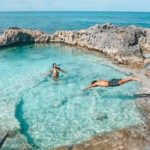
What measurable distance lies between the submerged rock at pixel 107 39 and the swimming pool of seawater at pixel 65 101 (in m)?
2.69

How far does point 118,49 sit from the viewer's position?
34625 mm

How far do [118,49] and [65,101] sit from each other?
1462 cm

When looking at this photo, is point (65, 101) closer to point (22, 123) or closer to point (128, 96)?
point (22, 123)

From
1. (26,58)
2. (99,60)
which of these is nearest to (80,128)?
(99,60)

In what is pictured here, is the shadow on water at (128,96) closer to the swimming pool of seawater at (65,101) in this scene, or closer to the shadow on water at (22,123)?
the swimming pool of seawater at (65,101)

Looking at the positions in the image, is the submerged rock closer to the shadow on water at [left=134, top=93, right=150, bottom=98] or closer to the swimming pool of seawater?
the swimming pool of seawater

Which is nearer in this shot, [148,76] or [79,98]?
[79,98]

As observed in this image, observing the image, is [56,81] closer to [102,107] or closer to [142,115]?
[102,107]

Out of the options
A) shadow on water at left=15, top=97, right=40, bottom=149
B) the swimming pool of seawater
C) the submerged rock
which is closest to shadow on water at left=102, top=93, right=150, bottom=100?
the swimming pool of seawater

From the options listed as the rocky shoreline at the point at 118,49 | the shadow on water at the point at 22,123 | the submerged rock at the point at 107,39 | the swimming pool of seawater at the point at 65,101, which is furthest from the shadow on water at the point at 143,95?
the submerged rock at the point at 107,39

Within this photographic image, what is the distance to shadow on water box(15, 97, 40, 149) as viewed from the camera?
16233 mm

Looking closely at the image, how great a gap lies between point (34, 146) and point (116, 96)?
864 cm

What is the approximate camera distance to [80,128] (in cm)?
1770

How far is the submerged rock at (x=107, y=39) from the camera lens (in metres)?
33.5
